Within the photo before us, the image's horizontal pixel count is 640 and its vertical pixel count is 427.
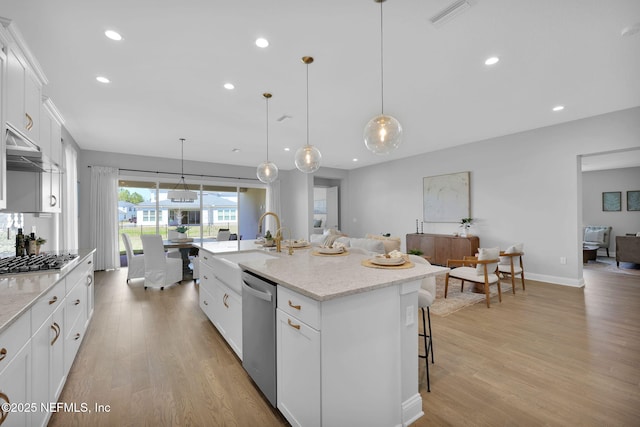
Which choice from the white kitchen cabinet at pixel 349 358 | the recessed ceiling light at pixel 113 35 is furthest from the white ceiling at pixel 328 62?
the white kitchen cabinet at pixel 349 358

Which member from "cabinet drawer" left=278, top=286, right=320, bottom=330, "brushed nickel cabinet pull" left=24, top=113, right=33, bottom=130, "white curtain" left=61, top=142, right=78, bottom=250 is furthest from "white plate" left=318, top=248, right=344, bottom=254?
"white curtain" left=61, top=142, right=78, bottom=250

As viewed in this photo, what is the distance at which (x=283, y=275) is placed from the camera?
67.6 inches

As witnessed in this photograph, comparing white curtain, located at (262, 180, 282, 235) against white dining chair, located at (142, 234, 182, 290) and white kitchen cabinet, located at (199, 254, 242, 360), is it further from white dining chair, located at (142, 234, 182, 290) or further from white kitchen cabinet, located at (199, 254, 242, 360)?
white kitchen cabinet, located at (199, 254, 242, 360)

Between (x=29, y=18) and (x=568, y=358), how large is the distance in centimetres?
516

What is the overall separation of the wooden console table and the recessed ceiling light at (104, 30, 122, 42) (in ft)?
19.3

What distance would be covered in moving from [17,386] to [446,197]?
6.65 meters

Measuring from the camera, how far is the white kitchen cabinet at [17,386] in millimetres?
1086

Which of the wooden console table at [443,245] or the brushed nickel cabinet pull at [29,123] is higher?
the brushed nickel cabinet pull at [29,123]

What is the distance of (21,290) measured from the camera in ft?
4.78

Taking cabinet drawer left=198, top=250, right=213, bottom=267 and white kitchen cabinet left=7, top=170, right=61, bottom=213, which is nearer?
white kitchen cabinet left=7, top=170, right=61, bottom=213

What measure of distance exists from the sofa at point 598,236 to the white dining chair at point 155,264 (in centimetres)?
1019

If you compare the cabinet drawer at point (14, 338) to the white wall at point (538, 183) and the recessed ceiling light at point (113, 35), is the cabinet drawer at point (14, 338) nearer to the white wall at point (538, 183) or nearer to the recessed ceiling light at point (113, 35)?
the recessed ceiling light at point (113, 35)

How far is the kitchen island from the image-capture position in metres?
1.36

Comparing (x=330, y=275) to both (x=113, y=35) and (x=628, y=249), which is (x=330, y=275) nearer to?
(x=113, y=35)
